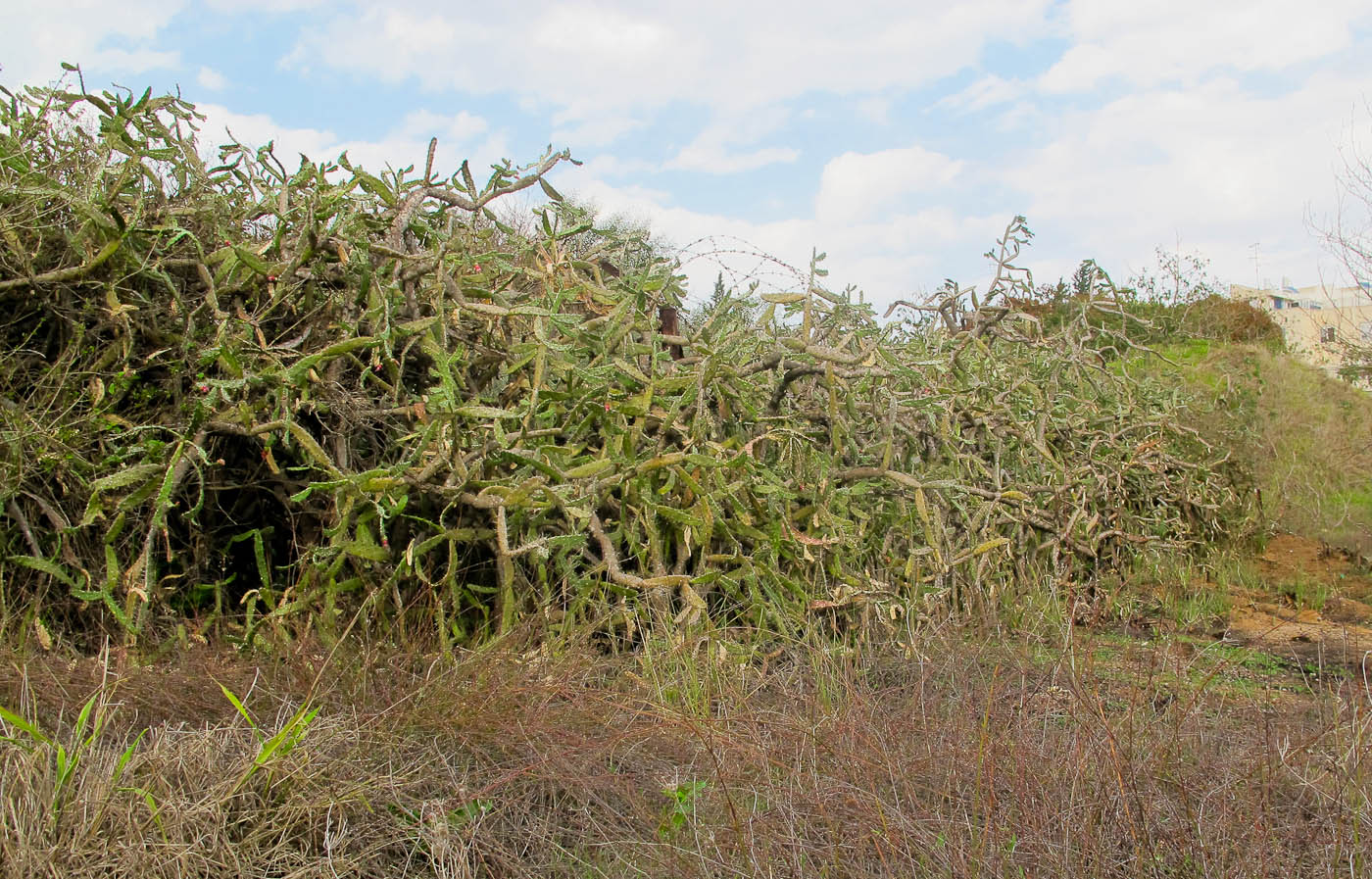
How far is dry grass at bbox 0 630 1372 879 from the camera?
209 cm

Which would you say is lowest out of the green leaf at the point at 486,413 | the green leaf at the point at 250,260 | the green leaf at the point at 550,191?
the green leaf at the point at 486,413

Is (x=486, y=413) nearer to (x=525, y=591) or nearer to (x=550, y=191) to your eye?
(x=525, y=591)

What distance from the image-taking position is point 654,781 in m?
2.57

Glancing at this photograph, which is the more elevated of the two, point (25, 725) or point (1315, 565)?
point (25, 725)

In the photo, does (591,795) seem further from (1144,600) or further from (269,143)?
(1144,600)

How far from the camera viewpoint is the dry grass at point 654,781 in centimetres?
209

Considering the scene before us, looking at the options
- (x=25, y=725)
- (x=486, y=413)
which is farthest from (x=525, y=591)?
(x=25, y=725)

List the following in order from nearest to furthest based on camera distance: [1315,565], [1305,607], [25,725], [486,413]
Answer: [25,725]
[486,413]
[1305,607]
[1315,565]

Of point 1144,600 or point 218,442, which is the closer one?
point 218,442

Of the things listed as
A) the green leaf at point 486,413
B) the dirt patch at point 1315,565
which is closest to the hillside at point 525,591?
the green leaf at point 486,413

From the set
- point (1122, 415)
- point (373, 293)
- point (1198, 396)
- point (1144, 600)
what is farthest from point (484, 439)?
point (1198, 396)

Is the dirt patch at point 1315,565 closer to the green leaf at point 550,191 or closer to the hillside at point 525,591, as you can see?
the hillside at point 525,591

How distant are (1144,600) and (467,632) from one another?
366 cm

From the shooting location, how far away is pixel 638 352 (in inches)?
162
